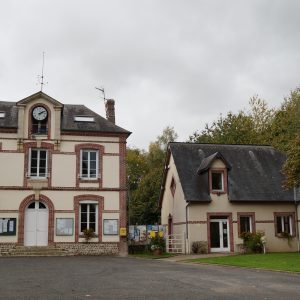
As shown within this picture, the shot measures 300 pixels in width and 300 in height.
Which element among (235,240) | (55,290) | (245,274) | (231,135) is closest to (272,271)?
(245,274)

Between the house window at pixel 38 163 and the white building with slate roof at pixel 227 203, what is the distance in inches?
316

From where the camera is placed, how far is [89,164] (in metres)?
28.1

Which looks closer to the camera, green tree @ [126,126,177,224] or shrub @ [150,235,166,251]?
shrub @ [150,235,166,251]

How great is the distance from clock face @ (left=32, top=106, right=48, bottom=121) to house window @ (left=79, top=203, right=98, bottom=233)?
5570 mm

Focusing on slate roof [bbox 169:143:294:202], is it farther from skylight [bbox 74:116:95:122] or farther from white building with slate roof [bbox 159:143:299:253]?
skylight [bbox 74:116:95:122]

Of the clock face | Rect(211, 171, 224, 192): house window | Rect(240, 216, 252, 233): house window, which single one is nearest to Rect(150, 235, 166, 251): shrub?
Rect(211, 171, 224, 192): house window

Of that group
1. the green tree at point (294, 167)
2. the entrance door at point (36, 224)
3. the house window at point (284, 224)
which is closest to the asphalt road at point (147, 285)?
the green tree at point (294, 167)

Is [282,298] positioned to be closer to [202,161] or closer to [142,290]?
[142,290]

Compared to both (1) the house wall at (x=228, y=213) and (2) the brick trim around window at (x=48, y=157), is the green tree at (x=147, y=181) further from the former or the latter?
(2) the brick trim around window at (x=48, y=157)

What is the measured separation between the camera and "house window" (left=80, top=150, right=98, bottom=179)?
27906 mm

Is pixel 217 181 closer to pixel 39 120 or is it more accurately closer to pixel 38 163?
pixel 38 163

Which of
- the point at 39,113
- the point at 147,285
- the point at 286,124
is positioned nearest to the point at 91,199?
the point at 39,113

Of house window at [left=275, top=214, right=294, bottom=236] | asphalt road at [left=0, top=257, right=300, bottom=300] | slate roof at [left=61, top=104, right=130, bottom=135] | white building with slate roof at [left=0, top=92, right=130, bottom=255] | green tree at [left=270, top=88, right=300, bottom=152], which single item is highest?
green tree at [left=270, top=88, right=300, bottom=152]

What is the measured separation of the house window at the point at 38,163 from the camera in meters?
27.3
